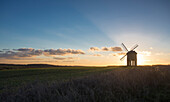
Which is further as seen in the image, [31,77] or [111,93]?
[31,77]

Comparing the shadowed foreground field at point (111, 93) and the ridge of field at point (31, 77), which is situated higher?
the shadowed foreground field at point (111, 93)

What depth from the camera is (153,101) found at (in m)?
5.26

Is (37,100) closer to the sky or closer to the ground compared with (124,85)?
closer to the ground

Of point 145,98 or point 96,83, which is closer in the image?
point 145,98

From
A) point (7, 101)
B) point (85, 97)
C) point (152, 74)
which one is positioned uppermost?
point (152, 74)

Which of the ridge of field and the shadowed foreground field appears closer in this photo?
the shadowed foreground field

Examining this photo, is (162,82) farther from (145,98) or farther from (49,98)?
(49,98)

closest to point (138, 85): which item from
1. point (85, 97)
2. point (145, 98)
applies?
point (145, 98)

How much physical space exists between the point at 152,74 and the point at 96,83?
362 centimetres

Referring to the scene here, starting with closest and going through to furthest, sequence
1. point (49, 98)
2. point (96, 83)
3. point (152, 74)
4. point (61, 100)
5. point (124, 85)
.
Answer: point (61, 100) < point (49, 98) < point (124, 85) < point (96, 83) < point (152, 74)

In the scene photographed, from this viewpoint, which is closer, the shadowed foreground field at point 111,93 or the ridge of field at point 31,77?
the shadowed foreground field at point 111,93

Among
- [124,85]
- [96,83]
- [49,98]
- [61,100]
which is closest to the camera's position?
[61,100]

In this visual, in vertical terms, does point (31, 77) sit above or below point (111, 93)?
below

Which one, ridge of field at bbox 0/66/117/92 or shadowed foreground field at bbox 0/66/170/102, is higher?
shadowed foreground field at bbox 0/66/170/102
